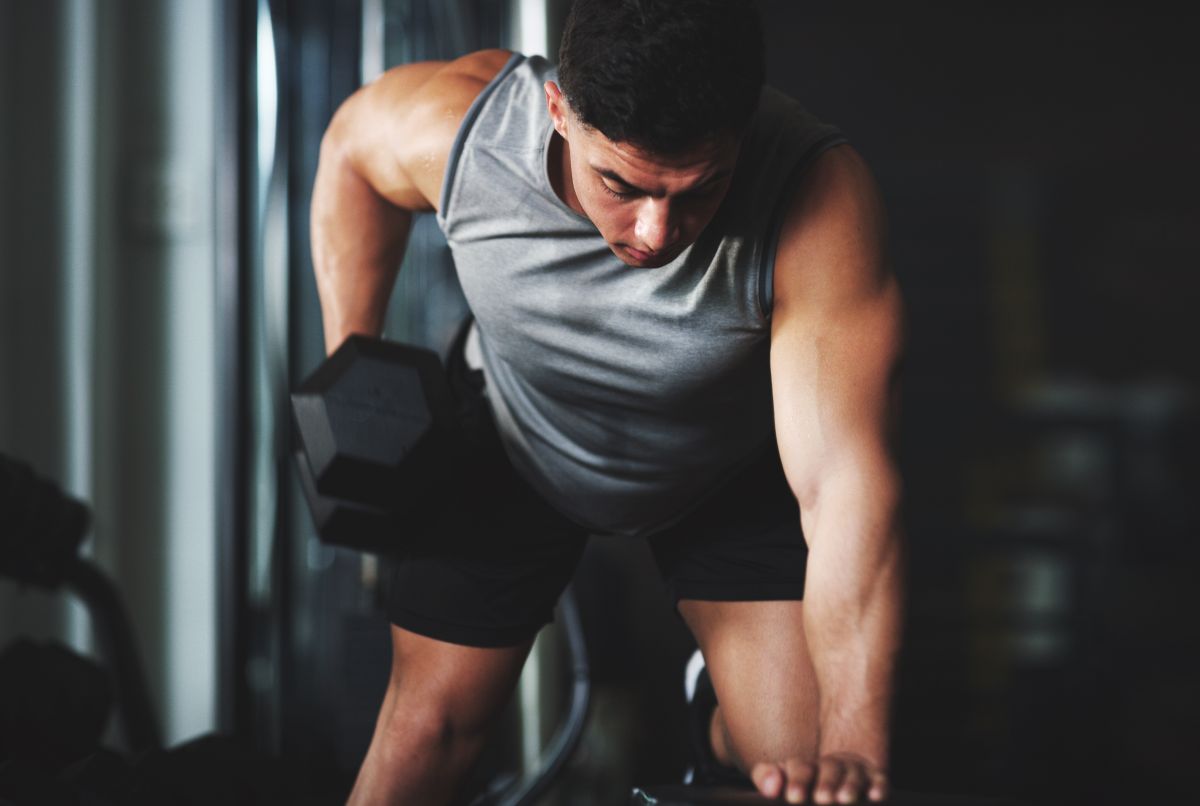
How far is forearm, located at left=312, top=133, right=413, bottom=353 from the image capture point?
3.92ft

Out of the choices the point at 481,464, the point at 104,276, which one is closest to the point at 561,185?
the point at 481,464

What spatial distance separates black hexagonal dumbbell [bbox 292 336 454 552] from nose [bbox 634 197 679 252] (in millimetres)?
331

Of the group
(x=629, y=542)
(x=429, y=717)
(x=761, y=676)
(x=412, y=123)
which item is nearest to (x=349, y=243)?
(x=412, y=123)

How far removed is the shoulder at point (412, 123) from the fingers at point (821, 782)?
2.11 feet

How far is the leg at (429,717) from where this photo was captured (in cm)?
123

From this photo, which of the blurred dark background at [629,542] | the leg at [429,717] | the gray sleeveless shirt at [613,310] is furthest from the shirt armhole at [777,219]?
the blurred dark background at [629,542]

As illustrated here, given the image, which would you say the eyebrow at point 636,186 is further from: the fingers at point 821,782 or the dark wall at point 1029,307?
the dark wall at point 1029,307

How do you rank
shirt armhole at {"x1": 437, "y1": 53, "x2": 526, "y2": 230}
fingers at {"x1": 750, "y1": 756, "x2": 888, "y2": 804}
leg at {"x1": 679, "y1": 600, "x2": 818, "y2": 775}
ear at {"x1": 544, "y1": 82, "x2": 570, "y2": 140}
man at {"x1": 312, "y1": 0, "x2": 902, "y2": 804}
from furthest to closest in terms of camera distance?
leg at {"x1": 679, "y1": 600, "x2": 818, "y2": 775} < shirt armhole at {"x1": 437, "y1": 53, "x2": 526, "y2": 230} < ear at {"x1": 544, "y1": 82, "x2": 570, "y2": 140} < man at {"x1": 312, "y1": 0, "x2": 902, "y2": 804} < fingers at {"x1": 750, "y1": 756, "x2": 888, "y2": 804}

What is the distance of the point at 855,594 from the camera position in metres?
0.87

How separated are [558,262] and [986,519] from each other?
3.31 metres

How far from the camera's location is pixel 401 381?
1094mm

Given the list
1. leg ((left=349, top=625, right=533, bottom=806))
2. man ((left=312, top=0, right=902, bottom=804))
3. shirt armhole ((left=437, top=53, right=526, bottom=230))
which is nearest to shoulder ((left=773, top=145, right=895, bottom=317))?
man ((left=312, top=0, right=902, bottom=804))

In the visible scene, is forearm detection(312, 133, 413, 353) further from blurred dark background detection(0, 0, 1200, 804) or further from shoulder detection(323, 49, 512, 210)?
blurred dark background detection(0, 0, 1200, 804)

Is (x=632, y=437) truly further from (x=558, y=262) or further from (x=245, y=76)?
(x=245, y=76)
